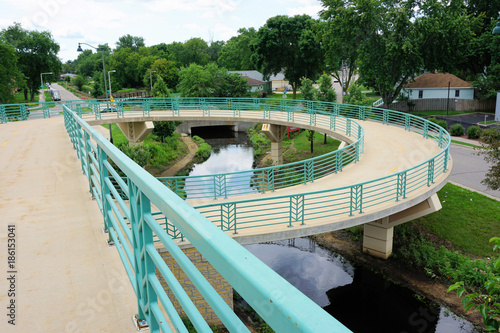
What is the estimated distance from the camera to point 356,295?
17.7 meters

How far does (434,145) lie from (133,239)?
78.1 feet

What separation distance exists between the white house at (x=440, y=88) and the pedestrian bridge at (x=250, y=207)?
25008 mm

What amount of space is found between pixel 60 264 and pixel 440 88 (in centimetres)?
6030

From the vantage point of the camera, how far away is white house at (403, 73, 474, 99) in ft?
185

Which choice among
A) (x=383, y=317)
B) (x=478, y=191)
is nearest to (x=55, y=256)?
(x=383, y=317)

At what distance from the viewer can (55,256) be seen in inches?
172

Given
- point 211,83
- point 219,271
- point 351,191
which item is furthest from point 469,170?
point 211,83

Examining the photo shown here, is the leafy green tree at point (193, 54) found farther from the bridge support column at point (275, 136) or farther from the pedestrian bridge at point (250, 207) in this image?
the bridge support column at point (275, 136)

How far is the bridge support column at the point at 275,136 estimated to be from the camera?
3441cm

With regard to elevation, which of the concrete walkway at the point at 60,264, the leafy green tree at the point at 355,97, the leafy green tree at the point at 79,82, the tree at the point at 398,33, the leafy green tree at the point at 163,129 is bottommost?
the leafy green tree at the point at 163,129

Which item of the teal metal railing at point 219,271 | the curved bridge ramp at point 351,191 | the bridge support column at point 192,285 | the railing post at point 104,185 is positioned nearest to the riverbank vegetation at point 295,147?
the curved bridge ramp at point 351,191

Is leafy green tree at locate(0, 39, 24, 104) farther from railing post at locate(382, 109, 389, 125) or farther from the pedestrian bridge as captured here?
railing post at locate(382, 109, 389, 125)

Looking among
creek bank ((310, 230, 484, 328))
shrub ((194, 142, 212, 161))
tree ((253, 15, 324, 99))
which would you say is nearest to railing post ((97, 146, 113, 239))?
creek bank ((310, 230, 484, 328))

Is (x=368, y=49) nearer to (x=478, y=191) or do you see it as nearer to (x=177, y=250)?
(x=478, y=191)
